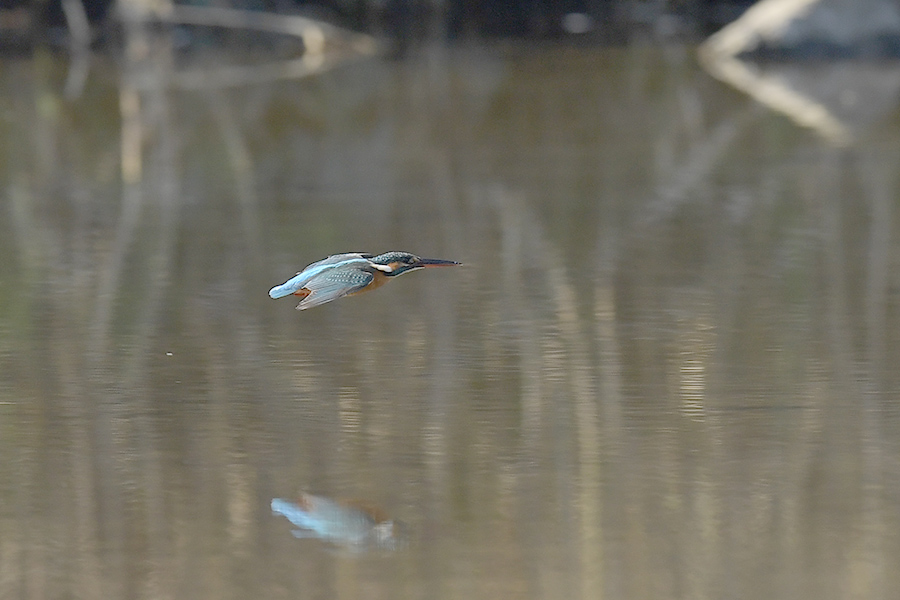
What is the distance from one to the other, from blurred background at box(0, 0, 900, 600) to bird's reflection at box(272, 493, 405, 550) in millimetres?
16

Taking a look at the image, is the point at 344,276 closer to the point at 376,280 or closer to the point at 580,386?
the point at 376,280

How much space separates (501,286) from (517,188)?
2.49 metres

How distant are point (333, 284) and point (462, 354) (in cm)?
92

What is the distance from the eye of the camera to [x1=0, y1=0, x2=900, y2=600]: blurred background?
11.7 ft

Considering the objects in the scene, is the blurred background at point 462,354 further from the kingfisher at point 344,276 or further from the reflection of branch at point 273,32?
the reflection of branch at point 273,32

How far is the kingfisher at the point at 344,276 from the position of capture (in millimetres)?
4461

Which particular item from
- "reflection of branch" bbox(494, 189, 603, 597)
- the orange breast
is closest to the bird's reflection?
"reflection of branch" bbox(494, 189, 603, 597)

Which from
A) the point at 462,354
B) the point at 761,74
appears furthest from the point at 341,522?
the point at 761,74

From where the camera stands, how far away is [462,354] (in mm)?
5312

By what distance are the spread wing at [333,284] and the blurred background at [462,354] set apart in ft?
1.21

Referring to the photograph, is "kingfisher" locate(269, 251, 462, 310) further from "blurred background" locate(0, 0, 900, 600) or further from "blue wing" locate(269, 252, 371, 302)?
"blurred background" locate(0, 0, 900, 600)

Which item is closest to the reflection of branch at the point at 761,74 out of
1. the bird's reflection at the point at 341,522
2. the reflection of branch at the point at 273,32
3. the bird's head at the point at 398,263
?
the reflection of branch at the point at 273,32

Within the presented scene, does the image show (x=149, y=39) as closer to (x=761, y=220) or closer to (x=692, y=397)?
(x=761, y=220)

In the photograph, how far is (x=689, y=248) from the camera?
7.09 m
